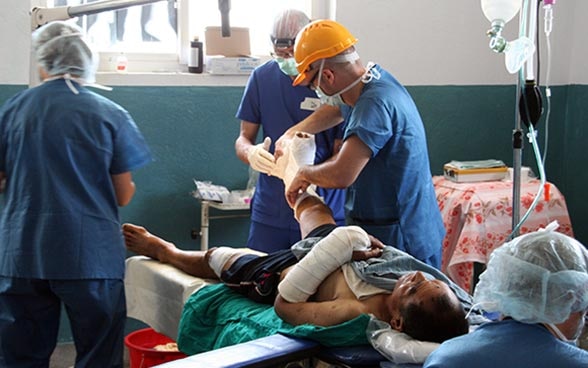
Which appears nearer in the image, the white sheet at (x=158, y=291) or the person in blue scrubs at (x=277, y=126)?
the white sheet at (x=158, y=291)

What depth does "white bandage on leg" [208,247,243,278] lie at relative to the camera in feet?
8.99

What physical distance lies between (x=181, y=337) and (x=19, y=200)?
2.12ft

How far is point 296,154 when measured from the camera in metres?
2.81

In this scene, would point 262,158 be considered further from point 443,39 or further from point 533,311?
point 443,39

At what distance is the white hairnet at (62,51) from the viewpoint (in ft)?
7.34

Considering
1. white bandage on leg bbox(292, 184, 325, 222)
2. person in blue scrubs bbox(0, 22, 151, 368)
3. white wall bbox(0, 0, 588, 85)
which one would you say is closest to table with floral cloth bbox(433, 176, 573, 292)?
white wall bbox(0, 0, 588, 85)

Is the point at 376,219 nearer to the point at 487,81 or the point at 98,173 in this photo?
the point at 98,173

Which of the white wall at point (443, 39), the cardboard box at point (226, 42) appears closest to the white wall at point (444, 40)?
the white wall at point (443, 39)

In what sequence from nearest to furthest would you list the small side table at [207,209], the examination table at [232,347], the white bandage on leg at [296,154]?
the examination table at [232,347] < the white bandage on leg at [296,154] < the small side table at [207,209]

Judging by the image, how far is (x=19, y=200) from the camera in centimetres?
222

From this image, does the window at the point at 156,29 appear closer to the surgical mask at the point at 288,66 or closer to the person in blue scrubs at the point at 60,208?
the surgical mask at the point at 288,66

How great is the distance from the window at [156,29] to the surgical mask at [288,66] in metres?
0.79

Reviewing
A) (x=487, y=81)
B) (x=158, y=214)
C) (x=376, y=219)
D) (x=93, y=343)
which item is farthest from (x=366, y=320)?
(x=487, y=81)

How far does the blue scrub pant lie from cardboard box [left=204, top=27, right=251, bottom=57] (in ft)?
5.82
